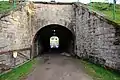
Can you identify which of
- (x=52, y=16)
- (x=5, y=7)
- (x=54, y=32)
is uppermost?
(x=5, y=7)

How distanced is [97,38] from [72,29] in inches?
249

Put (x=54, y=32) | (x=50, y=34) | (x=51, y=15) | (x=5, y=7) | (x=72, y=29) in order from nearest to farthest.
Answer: (x=5, y=7) < (x=51, y=15) < (x=72, y=29) < (x=54, y=32) < (x=50, y=34)

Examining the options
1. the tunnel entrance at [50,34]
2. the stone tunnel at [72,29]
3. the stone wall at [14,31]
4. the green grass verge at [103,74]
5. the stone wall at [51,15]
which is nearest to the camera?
the green grass verge at [103,74]

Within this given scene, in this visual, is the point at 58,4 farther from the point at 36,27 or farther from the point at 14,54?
the point at 14,54

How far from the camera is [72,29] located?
67.9ft

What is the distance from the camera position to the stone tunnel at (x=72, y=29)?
41.1ft

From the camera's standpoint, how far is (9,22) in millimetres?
14953

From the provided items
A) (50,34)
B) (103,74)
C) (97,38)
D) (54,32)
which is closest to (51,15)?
(97,38)

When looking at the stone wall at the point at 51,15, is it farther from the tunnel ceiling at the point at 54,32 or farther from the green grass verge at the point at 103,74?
the green grass verge at the point at 103,74

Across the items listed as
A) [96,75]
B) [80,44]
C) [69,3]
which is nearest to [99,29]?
[96,75]

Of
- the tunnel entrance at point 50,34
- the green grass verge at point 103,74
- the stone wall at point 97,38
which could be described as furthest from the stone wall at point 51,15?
the green grass verge at point 103,74

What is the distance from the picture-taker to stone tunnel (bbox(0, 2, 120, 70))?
493 inches

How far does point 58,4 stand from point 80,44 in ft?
14.7

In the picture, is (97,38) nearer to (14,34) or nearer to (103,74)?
(103,74)
